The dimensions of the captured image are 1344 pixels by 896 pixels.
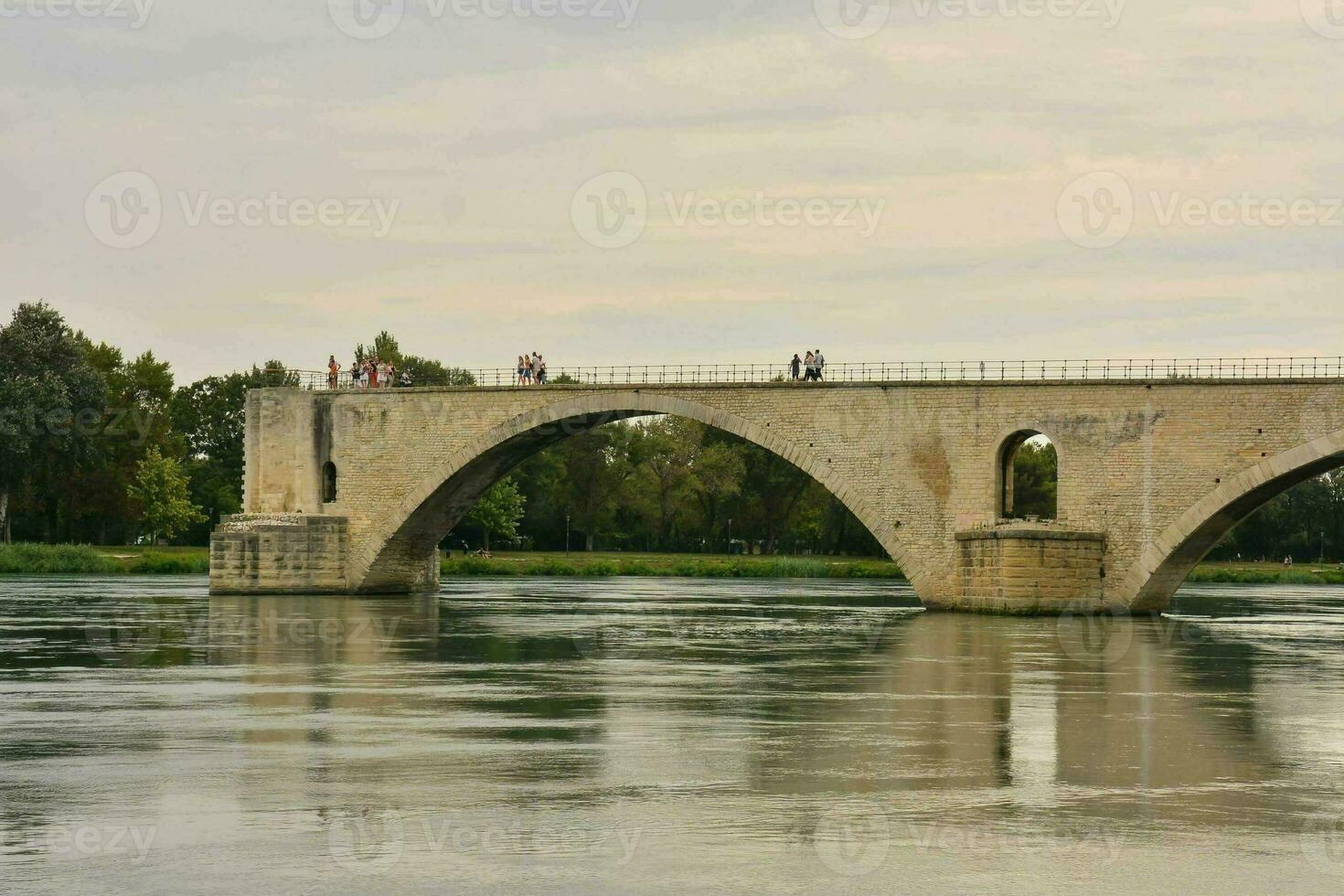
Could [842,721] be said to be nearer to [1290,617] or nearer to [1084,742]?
[1084,742]

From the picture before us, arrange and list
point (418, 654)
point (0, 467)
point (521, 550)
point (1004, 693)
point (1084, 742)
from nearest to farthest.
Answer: point (1084, 742)
point (1004, 693)
point (418, 654)
point (0, 467)
point (521, 550)

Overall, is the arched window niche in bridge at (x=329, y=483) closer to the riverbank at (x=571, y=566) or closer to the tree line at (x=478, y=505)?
the riverbank at (x=571, y=566)

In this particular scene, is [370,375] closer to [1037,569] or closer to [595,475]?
[1037,569]

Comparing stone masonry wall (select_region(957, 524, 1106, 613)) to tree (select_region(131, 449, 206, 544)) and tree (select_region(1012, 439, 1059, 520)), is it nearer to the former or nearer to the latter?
tree (select_region(1012, 439, 1059, 520))

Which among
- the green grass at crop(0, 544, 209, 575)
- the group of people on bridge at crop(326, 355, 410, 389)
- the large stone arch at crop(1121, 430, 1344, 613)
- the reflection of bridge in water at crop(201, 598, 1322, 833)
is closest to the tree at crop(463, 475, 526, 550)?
the green grass at crop(0, 544, 209, 575)

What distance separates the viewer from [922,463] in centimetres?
4641

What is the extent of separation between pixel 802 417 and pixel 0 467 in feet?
140

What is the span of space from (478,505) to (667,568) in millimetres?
9669

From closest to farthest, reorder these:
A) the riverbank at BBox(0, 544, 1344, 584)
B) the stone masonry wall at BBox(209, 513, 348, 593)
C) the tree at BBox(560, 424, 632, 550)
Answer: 1. the stone masonry wall at BBox(209, 513, 348, 593)
2. the riverbank at BBox(0, 544, 1344, 584)
3. the tree at BBox(560, 424, 632, 550)

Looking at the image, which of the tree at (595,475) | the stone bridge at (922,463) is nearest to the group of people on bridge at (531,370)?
the stone bridge at (922,463)

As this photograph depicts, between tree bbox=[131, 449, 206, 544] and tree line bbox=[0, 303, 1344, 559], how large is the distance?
0.08m

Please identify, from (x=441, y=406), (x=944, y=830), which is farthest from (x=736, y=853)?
(x=441, y=406)

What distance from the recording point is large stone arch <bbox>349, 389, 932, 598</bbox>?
48.6m

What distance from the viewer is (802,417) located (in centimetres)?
4825
